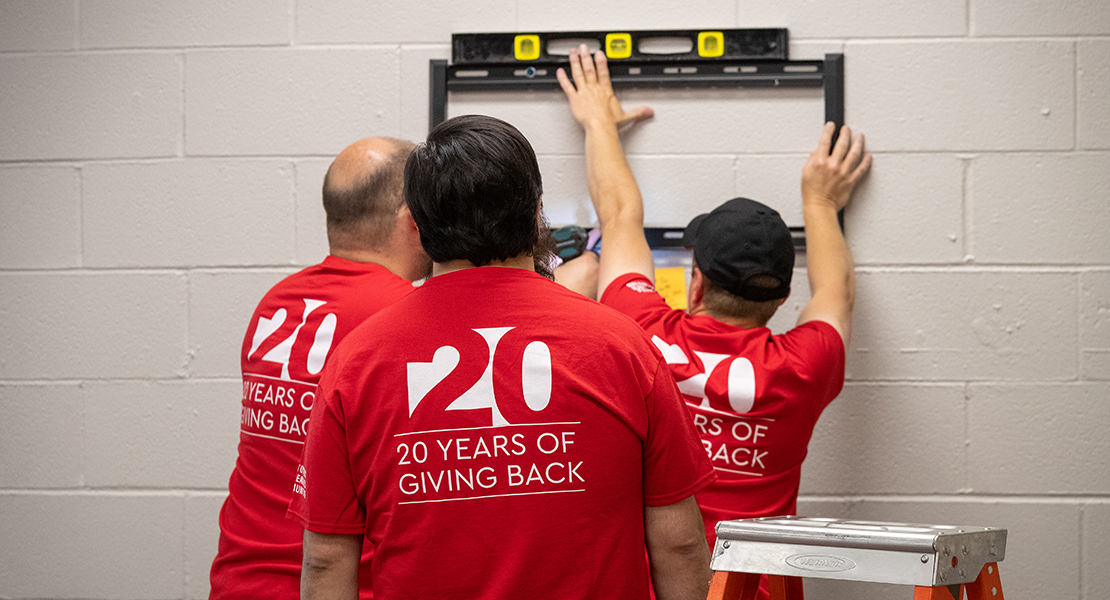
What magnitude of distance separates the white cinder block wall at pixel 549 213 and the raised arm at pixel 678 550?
3.26 feet

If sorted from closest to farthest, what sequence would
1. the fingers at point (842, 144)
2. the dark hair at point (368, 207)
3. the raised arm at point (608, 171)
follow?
the dark hair at point (368, 207), the raised arm at point (608, 171), the fingers at point (842, 144)

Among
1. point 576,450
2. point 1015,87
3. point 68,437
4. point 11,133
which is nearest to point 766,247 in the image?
point 576,450

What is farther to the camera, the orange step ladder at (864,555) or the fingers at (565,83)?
the fingers at (565,83)

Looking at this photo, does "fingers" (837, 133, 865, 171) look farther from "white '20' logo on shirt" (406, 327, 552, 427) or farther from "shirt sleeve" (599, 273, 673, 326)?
"white '20' logo on shirt" (406, 327, 552, 427)

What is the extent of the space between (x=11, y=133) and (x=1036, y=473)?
9.29ft

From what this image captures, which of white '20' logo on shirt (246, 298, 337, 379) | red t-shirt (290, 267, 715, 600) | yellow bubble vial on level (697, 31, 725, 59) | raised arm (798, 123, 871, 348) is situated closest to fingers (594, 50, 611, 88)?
yellow bubble vial on level (697, 31, 725, 59)

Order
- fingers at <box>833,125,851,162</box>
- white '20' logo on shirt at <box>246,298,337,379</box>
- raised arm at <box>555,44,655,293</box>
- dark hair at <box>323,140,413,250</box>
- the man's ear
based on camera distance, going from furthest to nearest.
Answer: fingers at <box>833,125,851,162</box> → raised arm at <box>555,44,655,293</box> → the man's ear → dark hair at <box>323,140,413,250</box> → white '20' logo on shirt at <box>246,298,337,379</box>

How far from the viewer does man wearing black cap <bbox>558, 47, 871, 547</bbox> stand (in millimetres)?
1576

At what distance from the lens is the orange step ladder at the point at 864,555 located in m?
1.09

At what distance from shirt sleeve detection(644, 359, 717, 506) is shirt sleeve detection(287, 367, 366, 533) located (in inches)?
16.1

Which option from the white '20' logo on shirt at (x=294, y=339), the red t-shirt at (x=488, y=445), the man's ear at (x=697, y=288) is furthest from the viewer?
the man's ear at (x=697, y=288)

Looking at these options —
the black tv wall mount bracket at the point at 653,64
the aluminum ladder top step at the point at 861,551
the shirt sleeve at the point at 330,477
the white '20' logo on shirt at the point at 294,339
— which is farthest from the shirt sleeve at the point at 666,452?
the black tv wall mount bracket at the point at 653,64

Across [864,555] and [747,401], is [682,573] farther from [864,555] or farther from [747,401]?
[747,401]

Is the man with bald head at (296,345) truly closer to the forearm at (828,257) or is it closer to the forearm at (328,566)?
the forearm at (328,566)
